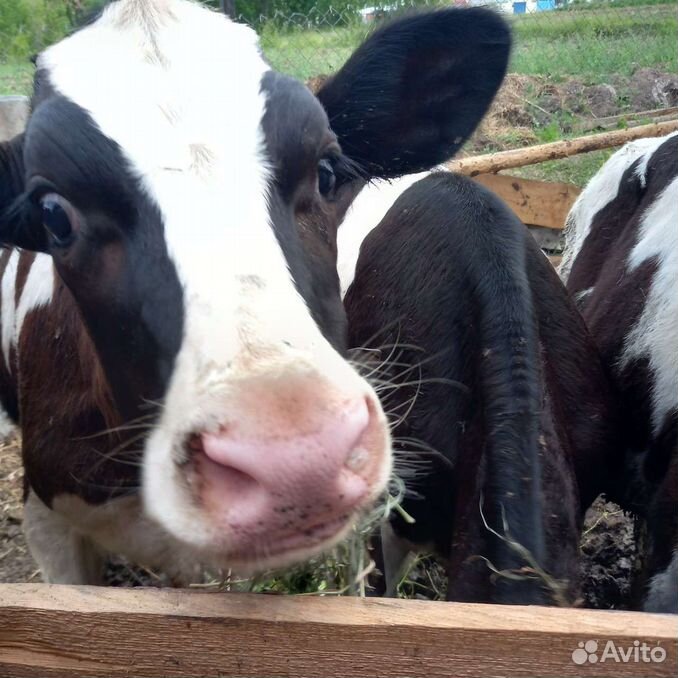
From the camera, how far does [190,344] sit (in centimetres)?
135

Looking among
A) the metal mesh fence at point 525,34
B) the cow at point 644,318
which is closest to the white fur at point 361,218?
the cow at point 644,318

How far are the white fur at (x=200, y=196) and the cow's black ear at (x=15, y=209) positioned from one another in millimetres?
240

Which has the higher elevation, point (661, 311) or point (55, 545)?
point (661, 311)

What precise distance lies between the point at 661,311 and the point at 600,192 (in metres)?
1.40

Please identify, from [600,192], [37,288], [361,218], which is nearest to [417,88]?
[361,218]

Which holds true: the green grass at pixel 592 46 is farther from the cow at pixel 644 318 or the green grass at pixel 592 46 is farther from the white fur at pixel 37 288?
the white fur at pixel 37 288

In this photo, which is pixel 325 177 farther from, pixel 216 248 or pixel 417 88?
pixel 417 88

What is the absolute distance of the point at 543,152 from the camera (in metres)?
5.68

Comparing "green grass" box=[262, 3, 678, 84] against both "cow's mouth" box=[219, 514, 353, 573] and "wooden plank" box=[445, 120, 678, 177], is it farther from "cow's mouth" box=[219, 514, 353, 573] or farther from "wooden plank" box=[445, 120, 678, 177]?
"cow's mouth" box=[219, 514, 353, 573]

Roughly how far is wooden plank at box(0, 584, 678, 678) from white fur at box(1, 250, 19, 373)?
187 centimetres

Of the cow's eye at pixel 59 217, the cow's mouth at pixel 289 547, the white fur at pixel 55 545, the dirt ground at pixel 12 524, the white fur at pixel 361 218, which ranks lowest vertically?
the dirt ground at pixel 12 524

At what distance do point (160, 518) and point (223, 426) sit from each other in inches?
10.4

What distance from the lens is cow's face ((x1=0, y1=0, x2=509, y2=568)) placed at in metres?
1.20

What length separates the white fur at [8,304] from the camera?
3.02 meters
